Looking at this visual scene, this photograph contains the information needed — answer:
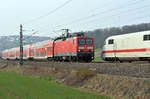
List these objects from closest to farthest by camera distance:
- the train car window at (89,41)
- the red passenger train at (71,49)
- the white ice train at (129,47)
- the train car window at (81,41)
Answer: the white ice train at (129,47) < the red passenger train at (71,49) < the train car window at (81,41) < the train car window at (89,41)

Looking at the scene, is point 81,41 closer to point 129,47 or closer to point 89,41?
point 89,41

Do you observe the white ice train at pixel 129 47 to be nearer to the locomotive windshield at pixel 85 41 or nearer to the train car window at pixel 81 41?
the locomotive windshield at pixel 85 41

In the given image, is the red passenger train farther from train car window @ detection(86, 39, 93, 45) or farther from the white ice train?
the white ice train

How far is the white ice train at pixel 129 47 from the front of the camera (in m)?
27.4

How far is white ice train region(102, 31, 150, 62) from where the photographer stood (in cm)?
2738

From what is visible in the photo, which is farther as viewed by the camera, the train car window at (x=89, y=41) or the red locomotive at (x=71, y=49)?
the train car window at (x=89, y=41)

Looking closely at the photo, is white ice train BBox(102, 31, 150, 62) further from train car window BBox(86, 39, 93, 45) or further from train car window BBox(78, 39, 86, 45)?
train car window BBox(78, 39, 86, 45)

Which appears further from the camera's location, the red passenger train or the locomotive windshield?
the locomotive windshield

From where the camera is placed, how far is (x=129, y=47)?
98.9 feet

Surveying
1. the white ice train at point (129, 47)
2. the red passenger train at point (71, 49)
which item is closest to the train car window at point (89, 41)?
the red passenger train at point (71, 49)

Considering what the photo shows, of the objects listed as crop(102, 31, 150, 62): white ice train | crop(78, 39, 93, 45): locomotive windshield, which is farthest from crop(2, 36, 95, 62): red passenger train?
crop(102, 31, 150, 62): white ice train

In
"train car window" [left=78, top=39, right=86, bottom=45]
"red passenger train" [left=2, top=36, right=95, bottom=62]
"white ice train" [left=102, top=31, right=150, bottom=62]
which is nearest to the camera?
"white ice train" [left=102, top=31, right=150, bottom=62]

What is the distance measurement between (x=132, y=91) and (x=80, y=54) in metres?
19.3

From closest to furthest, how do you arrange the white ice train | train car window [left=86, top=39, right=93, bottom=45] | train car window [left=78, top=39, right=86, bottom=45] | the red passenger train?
1. the white ice train
2. the red passenger train
3. train car window [left=78, top=39, right=86, bottom=45]
4. train car window [left=86, top=39, right=93, bottom=45]
